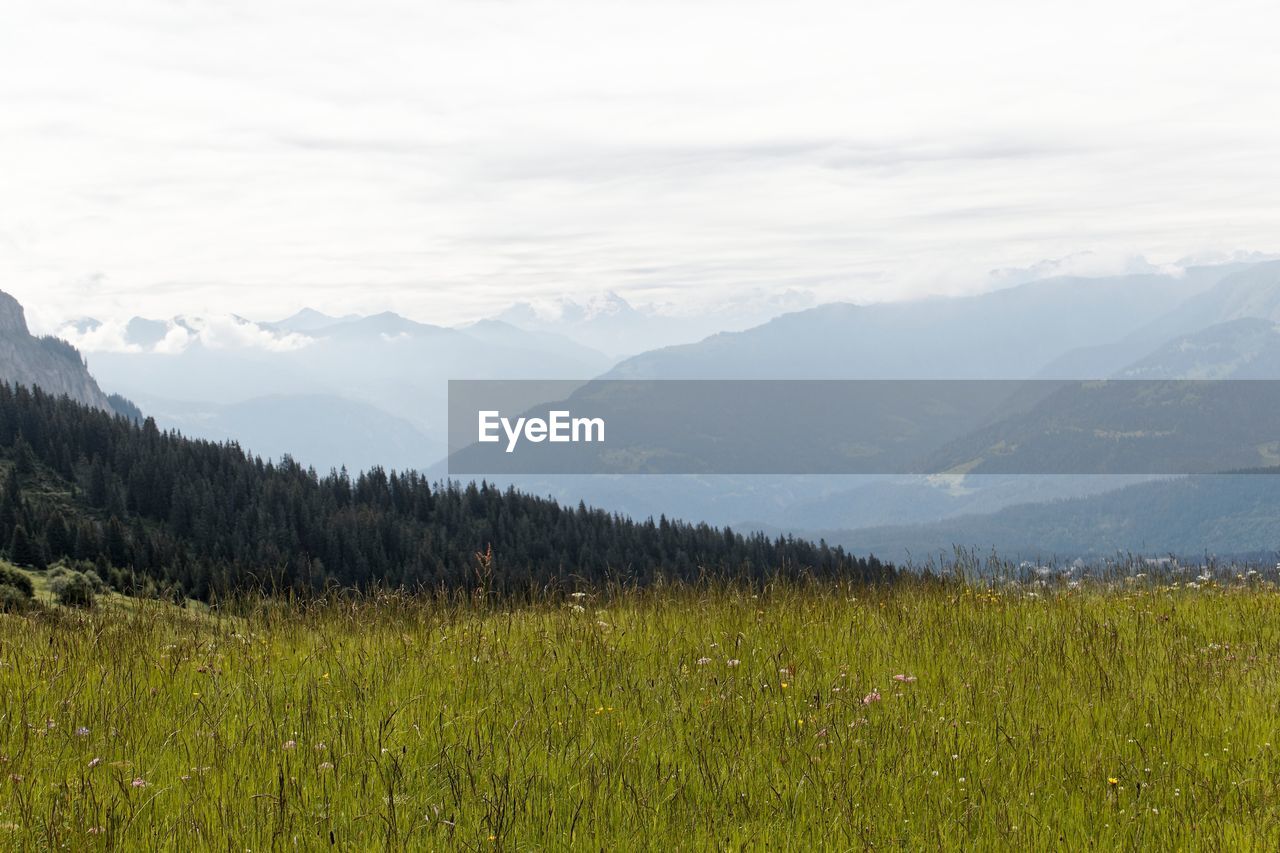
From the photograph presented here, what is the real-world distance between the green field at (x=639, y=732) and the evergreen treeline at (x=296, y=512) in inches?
5425

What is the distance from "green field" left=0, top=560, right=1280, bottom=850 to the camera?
6.10 metres

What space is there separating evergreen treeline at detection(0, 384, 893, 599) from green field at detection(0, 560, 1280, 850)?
13781 centimetres

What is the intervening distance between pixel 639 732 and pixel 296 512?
6698 inches

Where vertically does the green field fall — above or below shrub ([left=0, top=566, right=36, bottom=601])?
above

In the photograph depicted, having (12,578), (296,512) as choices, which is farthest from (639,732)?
(296,512)

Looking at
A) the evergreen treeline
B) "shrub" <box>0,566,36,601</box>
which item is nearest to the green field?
"shrub" <box>0,566,36,601</box>

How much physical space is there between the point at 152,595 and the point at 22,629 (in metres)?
1.38

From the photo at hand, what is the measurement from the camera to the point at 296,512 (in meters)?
167

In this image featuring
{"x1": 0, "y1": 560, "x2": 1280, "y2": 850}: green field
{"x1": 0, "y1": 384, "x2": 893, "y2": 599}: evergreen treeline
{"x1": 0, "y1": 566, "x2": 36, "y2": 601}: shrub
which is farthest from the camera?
{"x1": 0, "y1": 384, "x2": 893, "y2": 599}: evergreen treeline

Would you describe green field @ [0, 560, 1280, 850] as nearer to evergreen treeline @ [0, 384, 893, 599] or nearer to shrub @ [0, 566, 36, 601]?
shrub @ [0, 566, 36, 601]

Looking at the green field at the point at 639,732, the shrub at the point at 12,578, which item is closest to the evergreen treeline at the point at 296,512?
the shrub at the point at 12,578

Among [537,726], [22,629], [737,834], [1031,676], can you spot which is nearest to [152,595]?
[22,629]

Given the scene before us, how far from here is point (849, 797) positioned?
21.3 ft

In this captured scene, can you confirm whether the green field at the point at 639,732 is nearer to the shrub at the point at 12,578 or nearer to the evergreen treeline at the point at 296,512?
the shrub at the point at 12,578
